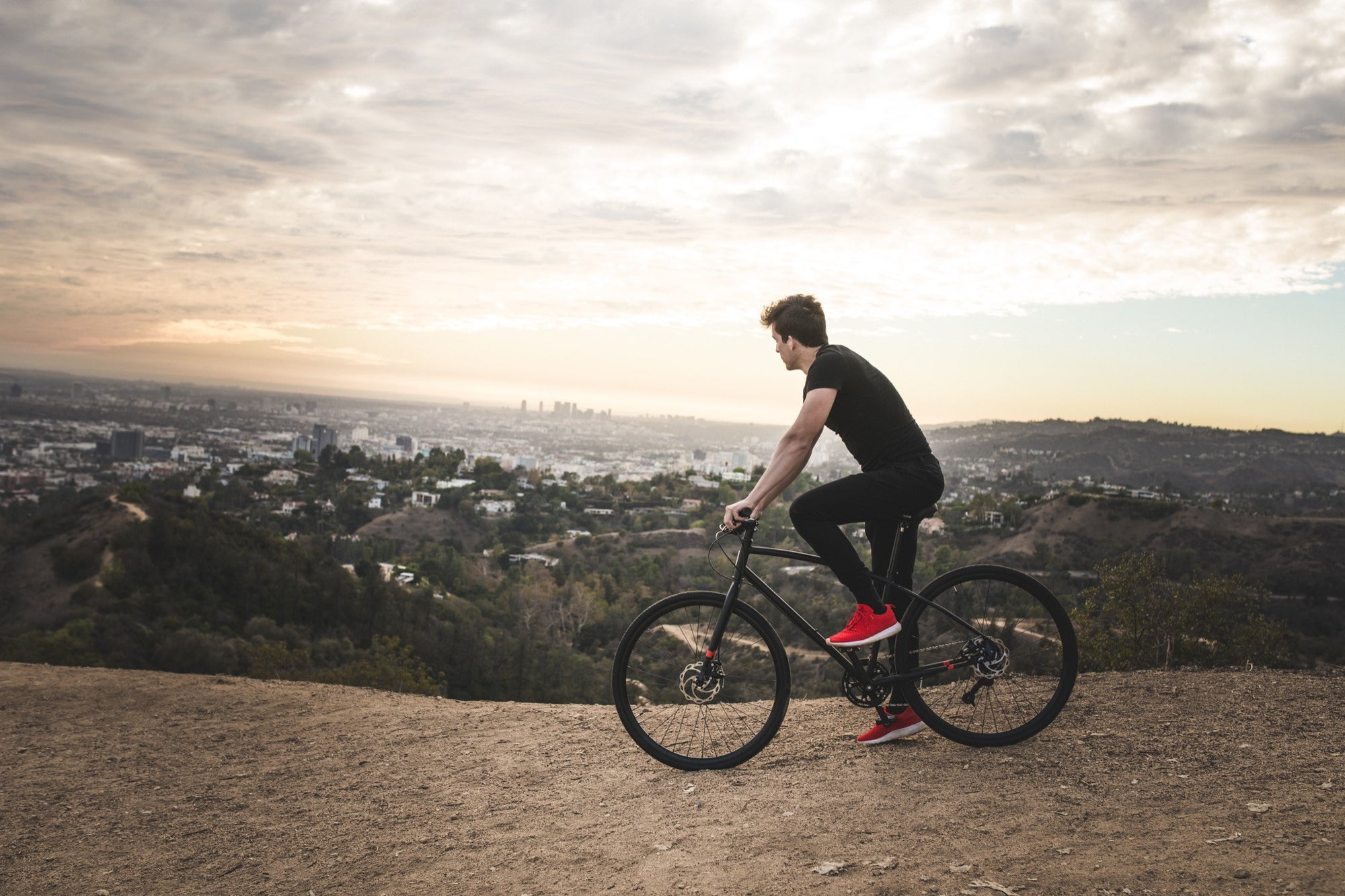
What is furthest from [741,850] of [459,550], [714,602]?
[459,550]

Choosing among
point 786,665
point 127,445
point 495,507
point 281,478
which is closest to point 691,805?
point 786,665

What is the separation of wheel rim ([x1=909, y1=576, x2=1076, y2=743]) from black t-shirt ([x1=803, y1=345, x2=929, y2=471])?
778 mm

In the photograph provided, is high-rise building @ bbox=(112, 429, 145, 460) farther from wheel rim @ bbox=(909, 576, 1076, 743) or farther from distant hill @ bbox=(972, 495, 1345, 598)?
wheel rim @ bbox=(909, 576, 1076, 743)

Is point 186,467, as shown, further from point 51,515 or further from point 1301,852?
point 1301,852

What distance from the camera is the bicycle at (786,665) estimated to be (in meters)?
3.93

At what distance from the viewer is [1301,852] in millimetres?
2799

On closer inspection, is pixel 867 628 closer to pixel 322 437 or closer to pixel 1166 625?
pixel 1166 625

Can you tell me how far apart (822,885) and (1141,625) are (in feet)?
23.8

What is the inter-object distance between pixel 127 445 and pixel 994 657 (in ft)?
291

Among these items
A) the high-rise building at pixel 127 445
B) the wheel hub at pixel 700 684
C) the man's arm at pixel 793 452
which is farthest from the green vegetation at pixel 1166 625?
the high-rise building at pixel 127 445

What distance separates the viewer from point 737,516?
149 inches

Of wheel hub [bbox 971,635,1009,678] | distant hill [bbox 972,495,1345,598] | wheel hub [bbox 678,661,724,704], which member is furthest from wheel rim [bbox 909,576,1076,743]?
distant hill [bbox 972,495,1345,598]

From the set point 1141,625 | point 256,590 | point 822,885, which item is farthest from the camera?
point 256,590

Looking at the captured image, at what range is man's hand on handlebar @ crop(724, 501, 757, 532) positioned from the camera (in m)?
3.75
